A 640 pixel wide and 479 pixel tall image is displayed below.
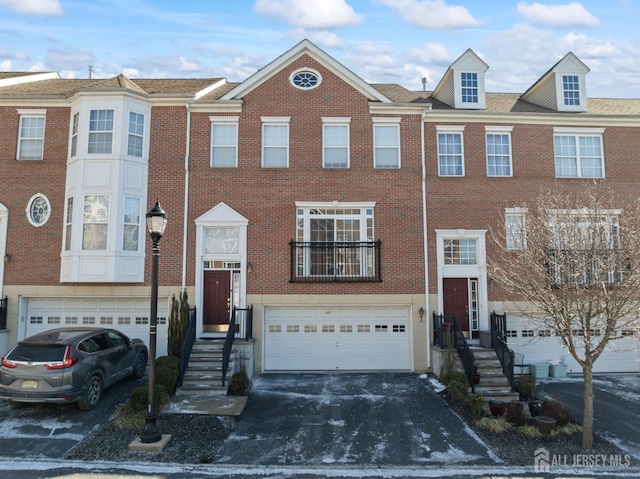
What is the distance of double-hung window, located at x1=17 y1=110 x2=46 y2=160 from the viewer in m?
14.3

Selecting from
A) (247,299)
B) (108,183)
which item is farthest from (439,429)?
(108,183)

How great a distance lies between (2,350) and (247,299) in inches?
295

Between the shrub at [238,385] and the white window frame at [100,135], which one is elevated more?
the white window frame at [100,135]

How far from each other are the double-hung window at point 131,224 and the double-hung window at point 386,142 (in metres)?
7.63

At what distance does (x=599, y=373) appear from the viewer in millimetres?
14133

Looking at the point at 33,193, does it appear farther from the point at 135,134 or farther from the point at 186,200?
the point at 186,200

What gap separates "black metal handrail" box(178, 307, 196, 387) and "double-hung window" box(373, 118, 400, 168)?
7.37 meters

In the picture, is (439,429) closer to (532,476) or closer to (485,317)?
(532,476)

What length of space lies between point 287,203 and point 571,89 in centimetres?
1074

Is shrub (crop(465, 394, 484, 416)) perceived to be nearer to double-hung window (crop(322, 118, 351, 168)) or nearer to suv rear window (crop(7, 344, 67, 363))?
double-hung window (crop(322, 118, 351, 168))

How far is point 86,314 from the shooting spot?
14.0 m

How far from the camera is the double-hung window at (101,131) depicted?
44.7ft

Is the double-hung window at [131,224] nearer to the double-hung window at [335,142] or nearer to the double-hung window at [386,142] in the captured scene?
the double-hung window at [335,142]

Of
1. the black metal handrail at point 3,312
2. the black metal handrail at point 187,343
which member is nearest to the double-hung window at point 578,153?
the black metal handrail at point 187,343
